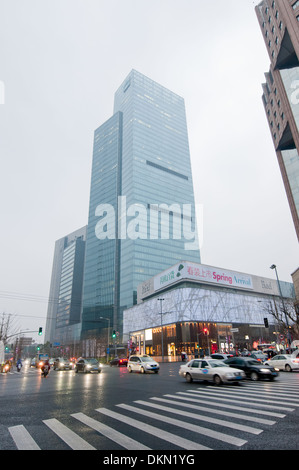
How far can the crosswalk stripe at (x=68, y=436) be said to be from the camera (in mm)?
5520

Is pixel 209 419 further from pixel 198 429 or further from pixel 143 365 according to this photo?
pixel 143 365

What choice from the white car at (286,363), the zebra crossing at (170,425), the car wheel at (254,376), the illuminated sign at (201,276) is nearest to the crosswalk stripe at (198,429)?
the zebra crossing at (170,425)

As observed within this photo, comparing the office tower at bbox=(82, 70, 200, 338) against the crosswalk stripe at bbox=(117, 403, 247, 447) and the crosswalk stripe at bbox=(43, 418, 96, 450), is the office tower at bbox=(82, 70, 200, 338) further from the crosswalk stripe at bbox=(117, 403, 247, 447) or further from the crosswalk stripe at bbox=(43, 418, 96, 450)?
the crosswalk stripe at bbox=(43, 418, 96, 450)

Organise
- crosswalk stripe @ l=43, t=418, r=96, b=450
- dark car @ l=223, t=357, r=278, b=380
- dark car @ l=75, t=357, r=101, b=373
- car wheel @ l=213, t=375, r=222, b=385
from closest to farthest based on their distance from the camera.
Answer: crosswalk stripe @ l=43, t=418, r=96, b=450 < car wheel @ l=213, t=375, r=222, b=385 < dark car @ l=223, t=357, r=278, b=380 < dark car @ l=75, t=357, r=101, b=373

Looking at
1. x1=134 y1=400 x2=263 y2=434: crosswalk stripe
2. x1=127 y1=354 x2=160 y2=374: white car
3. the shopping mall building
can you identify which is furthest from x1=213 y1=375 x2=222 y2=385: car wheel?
the shopping mall building

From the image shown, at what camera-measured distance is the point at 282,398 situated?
1084 cm

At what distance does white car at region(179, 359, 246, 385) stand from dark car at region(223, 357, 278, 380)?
273 cm

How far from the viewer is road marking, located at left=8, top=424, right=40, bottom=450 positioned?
5.59 metres

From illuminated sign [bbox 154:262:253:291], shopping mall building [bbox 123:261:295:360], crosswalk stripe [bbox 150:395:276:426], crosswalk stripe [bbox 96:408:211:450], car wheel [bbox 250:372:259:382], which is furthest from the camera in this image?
illuminated sign [bbox 154:262:253:291]

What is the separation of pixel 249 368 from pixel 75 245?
188m

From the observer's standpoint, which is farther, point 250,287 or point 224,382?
point 250,287

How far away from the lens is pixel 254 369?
18.6m
